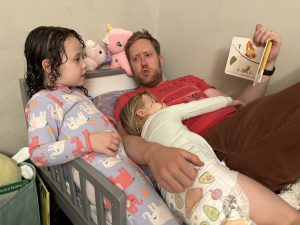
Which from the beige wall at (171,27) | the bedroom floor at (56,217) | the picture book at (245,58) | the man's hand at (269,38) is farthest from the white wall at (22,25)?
the man's hand at (269,38)

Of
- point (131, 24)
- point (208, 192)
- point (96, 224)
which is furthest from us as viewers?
point (131, 24)

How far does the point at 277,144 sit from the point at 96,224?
2.26ft

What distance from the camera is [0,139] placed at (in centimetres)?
150

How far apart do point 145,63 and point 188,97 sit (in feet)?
1.08

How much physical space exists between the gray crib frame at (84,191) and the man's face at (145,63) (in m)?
0.17

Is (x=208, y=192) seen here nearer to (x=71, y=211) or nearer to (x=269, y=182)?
(x=269, y=182)

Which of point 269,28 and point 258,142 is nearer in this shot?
point 258,142

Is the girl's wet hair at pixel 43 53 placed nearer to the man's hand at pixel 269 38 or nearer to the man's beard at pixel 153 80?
the man's beard at pixel 153 80

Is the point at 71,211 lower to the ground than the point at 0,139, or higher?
lower

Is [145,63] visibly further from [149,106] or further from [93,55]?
[149,106]

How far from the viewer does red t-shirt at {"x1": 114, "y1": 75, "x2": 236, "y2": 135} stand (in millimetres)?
1239

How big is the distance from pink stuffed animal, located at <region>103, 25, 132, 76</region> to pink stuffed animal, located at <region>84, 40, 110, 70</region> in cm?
6

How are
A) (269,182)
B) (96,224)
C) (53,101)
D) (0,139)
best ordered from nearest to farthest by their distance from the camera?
(269,182) < (96,224) < (53,101) < (0,139)

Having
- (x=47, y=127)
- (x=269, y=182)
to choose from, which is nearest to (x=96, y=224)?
(x=47, y=127)
